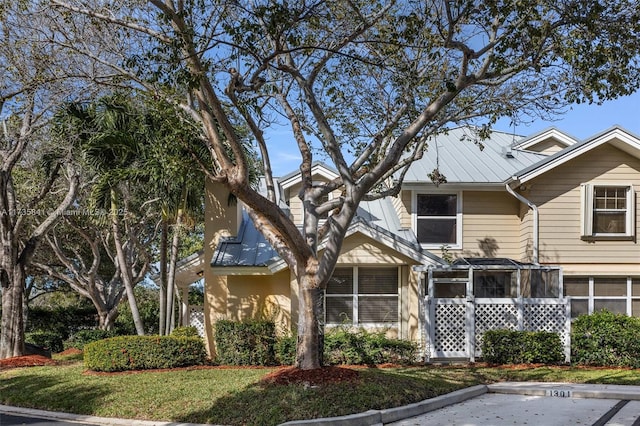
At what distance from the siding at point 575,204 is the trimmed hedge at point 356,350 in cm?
568

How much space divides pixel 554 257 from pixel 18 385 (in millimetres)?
14408

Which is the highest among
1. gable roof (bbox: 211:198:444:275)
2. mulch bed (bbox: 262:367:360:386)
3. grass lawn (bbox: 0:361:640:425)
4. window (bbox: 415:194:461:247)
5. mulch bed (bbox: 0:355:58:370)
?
window (bbox: 415:194:461:247)

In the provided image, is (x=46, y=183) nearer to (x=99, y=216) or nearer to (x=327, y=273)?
(x=99, y=216)

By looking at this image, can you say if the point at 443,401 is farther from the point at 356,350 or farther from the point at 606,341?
the point at 606,341

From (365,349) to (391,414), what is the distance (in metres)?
5.82

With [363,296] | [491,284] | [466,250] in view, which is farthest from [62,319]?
[491,284]

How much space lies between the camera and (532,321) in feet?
56.8

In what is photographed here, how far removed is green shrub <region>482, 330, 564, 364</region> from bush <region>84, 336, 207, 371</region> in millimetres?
7260

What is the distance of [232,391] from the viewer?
1169cm

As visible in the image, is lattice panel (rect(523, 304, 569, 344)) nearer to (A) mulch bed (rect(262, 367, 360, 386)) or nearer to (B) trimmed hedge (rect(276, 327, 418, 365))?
(B) trimmed hedge (rect(276, 327, 418, 365))

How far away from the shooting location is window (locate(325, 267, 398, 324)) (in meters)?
18.4

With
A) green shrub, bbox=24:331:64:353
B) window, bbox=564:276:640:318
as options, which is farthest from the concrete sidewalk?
green shrub, bbox=24:331:64:353

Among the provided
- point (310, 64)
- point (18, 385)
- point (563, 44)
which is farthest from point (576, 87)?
point (18, 385)

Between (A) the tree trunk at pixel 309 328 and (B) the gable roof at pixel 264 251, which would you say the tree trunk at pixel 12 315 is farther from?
(A) the tree trunk at pixel 309 328
